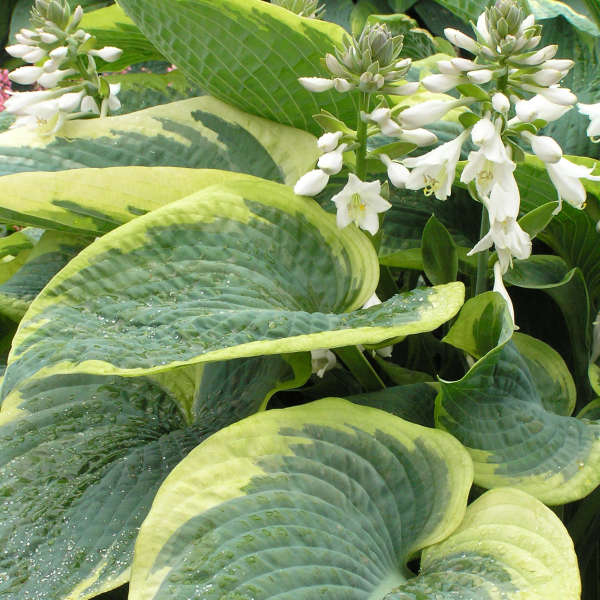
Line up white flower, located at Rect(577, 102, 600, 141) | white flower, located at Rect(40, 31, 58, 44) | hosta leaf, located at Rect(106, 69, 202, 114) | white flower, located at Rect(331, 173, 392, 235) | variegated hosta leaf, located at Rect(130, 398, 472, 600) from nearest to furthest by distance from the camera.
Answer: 1. variegated hosta leaf, located at Rect(130, 398, 472, 600)
2. white flower, located at Rect(331, 173, 392, 235)
3. white flower, located at Rect(577, 102, 600, 141)
4. white flower, located at Rect(40, 31, 58, 44)
5. hosta leaf, located at Rect(106, 69, 202, 114)

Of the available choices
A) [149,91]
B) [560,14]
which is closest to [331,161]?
[149,91]

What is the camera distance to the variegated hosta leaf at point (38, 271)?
1035mm

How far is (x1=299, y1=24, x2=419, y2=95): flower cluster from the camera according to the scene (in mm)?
816

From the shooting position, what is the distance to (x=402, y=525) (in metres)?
0.72

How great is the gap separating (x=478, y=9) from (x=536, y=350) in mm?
729

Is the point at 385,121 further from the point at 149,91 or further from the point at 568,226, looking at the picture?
the point at 149,91

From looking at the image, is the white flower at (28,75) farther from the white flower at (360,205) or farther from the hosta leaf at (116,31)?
the white flower at (360,205)

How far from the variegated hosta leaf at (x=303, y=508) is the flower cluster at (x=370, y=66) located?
360 mm

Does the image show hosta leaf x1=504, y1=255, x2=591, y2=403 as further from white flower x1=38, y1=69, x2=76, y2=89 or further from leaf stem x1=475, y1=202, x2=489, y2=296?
white flower x1=38, y1=69, x2=76, y2=89

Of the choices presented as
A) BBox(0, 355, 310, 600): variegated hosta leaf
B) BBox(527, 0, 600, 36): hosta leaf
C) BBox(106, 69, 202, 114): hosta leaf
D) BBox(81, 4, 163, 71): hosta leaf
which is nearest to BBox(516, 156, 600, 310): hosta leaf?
BBox(0, 355, 310, 600): variegated hosta leaf

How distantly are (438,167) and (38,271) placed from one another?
620 mm

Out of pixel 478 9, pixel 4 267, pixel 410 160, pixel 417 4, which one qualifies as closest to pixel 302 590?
pixel 410 160

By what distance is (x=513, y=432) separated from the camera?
770mm

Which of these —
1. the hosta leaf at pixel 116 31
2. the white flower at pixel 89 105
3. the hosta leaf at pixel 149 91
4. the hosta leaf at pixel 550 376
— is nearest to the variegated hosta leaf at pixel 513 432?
the hosta leaf at pixel 550 376
